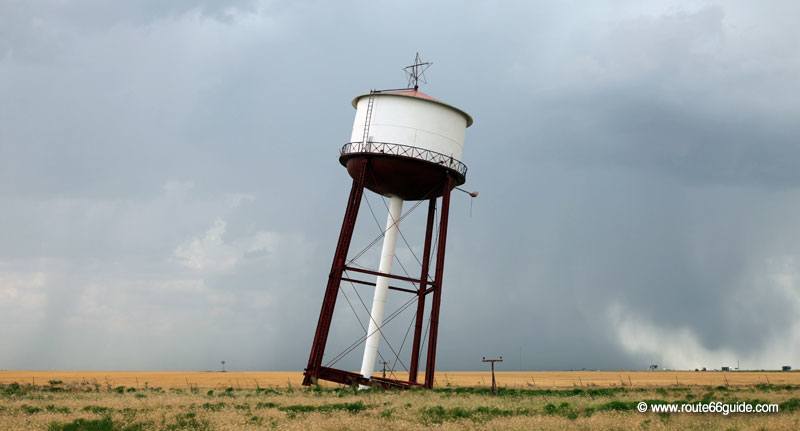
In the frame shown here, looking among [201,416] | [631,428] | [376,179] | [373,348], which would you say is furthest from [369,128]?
[631,428]

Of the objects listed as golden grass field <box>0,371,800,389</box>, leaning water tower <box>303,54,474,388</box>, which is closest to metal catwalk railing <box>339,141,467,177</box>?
leaning water tower <box>303,54,474,388</box>

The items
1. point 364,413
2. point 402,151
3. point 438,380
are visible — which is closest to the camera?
point 364,413

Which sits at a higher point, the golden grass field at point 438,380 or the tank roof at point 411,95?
the tank roof at point 411,95

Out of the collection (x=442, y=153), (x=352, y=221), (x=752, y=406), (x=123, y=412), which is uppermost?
(x=442, y=153)

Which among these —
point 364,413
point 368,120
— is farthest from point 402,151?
point 364,413

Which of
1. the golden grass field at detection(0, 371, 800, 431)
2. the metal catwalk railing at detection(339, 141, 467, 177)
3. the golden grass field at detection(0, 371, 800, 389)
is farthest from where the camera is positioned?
the golden grass field at detection(0, 371, 800, 389)

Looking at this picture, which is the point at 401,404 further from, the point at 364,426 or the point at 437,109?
the point at 437,109

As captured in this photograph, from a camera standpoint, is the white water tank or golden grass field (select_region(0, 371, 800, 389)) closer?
the white water tank

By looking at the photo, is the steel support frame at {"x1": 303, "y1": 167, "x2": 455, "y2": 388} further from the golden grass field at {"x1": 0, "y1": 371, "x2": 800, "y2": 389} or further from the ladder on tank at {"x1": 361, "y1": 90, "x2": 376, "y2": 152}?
the golden grass field at {"x1": 0, "y1": 371, "x2": 800, "y2": 389}

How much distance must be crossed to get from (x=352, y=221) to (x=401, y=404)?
14.0 m

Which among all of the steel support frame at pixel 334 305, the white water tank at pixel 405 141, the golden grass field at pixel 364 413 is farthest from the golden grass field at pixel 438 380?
the white water tank at pixel 405 141

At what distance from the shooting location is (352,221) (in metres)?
44.3

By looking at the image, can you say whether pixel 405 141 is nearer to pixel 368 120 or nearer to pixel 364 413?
pixel 368 120

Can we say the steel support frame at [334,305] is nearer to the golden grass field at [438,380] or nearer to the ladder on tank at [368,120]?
the ladder on tank at [368,120]
